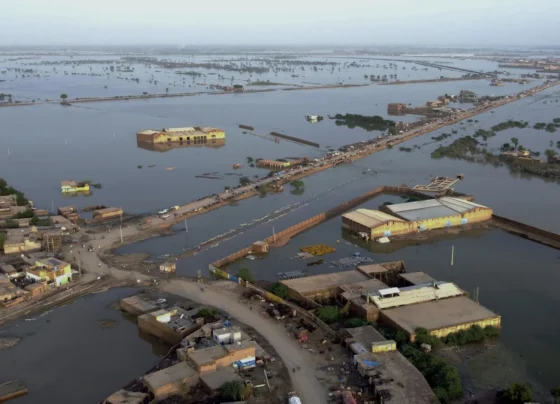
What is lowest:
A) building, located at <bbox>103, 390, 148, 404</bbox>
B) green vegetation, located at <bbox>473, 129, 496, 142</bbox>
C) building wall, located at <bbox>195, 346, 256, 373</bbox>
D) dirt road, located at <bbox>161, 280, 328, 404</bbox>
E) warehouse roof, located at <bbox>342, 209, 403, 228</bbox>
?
dirt road, located at <bbox>161, 280, 328, 404</bbox>

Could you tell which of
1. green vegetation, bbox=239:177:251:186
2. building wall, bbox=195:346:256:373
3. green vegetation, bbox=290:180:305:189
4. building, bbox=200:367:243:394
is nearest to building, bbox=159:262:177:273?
building wall, bbox=195:346:256:373

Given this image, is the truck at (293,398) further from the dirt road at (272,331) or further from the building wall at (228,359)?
the building wall at (228,359)

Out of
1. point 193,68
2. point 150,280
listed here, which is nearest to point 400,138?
point 150,280

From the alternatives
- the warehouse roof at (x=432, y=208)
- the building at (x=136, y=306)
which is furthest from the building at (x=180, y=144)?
the building at (x=136, y=306)

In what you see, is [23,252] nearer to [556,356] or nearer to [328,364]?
[328,364]

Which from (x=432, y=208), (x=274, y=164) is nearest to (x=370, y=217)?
(x=432, y=208)

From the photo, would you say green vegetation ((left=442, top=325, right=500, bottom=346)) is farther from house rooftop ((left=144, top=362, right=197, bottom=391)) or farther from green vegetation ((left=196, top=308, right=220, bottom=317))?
house rooftop ((left=144, top=362, right=197, bottom=391))
